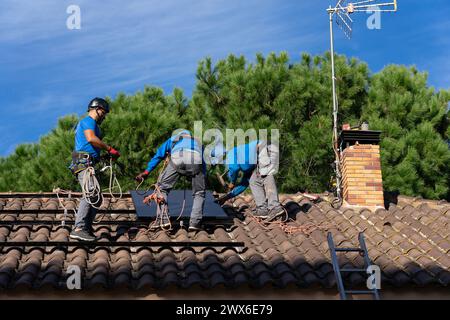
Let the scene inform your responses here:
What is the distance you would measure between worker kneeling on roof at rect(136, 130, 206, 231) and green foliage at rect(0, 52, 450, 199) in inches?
362

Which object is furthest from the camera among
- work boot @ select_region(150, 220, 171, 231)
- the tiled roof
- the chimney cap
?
the chimney cap

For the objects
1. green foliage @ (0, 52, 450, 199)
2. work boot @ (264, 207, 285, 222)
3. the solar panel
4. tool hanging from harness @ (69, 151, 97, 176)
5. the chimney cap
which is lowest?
work boot @ (264, 207, 285, 222)

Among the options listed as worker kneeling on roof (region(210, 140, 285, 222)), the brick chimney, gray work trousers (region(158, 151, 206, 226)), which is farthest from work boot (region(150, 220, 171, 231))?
the brick chimney

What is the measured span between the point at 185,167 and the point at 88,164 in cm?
162

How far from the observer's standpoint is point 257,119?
77.0 ft

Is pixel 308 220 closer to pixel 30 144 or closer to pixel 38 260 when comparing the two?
pixel 38 260

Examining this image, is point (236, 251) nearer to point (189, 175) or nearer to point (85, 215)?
point (189, 175)

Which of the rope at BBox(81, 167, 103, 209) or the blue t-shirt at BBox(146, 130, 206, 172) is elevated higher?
the blue t-shirt at BBox(146, 130, 206, 172)

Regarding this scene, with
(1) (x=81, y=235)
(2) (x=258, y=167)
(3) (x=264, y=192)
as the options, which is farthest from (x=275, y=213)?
(1) (x=81, y=235)

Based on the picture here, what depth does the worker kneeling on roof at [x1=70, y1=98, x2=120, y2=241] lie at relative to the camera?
34.9ft

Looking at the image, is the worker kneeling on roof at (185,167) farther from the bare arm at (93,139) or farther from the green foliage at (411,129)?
the green foliage at (411,129)

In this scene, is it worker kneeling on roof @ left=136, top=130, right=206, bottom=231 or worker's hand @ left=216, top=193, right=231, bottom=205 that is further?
worker's hand @ left=216, top=193, right=231, bottom=205

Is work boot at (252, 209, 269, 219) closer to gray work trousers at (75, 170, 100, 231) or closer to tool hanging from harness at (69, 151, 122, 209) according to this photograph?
tool hanging from harness at (69, 151, 122, 209)
